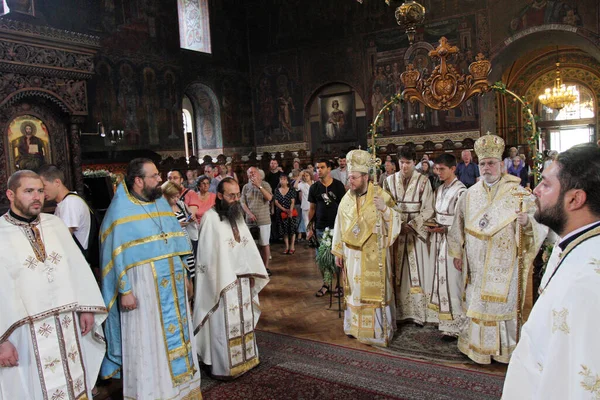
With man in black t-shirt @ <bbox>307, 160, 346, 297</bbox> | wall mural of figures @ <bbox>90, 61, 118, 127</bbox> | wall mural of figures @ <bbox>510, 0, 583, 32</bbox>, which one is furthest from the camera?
wall mural of figures @ <bbox>90, 61, 118, 127</bbox>

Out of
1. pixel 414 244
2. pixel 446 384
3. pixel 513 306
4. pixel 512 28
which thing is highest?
pixel 512 28

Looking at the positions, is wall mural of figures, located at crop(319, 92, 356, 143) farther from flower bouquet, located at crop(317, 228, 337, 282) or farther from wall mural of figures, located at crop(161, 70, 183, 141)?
flower bouquet, located at crop(317, 228, 337, 282)

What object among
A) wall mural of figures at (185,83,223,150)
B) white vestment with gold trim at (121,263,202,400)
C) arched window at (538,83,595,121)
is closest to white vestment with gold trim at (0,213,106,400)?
white vestment with gold trim at (121,263,202,400)

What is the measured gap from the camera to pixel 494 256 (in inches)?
176

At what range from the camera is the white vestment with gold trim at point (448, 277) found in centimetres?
516

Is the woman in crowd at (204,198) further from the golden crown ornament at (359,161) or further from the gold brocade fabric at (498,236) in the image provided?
the gold brocade fabric at (498,236)

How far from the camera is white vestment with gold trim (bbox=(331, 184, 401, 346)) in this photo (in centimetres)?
508

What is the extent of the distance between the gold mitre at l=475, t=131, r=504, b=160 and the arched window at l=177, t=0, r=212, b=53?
1545 centimetres

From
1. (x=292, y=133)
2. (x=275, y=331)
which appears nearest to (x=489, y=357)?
(x=275, y=331)

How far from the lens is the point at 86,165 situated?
12719 millimetres

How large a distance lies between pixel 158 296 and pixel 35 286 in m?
0.90

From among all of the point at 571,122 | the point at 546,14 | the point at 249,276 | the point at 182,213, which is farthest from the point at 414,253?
the point at 571,122

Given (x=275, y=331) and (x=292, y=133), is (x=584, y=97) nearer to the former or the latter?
(x=292, y=133)

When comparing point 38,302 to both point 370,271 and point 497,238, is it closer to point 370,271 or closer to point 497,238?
point 370,271
